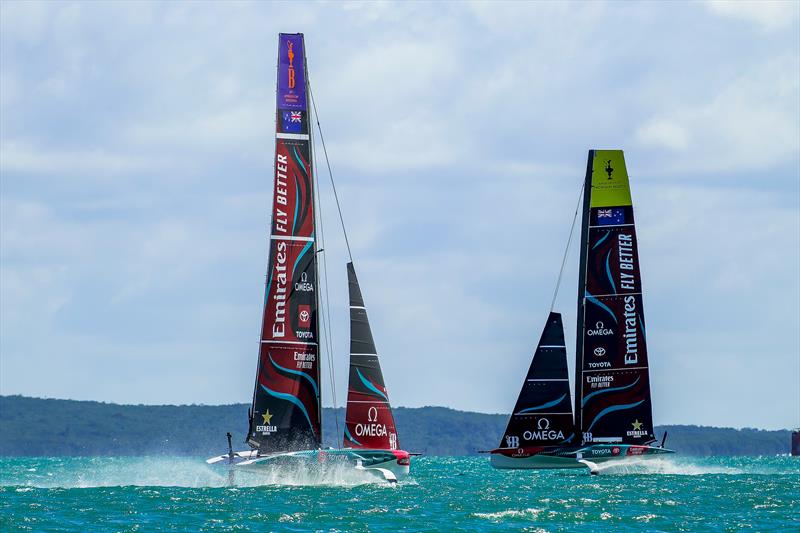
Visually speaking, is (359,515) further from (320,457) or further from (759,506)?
(759,506)

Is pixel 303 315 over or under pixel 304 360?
over

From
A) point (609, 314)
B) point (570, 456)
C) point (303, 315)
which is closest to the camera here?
point (303, 315)

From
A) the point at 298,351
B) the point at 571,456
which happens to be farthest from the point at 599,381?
the point at 298,351

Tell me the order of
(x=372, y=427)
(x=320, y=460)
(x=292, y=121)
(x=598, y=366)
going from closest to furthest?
1. (x=320, y=460)
2. (x=372, y=427)
3. (x=292, y=121)
4. (x=598, y=366)

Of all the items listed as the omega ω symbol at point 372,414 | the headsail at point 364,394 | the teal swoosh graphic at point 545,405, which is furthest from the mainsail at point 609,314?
the omega ω symbol at point 372,414

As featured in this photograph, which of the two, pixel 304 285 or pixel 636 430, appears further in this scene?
pixel 636 430

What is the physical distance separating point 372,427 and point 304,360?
3221 millimetres

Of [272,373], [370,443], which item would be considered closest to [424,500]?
[370,443]

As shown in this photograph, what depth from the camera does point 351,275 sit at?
5222 cm

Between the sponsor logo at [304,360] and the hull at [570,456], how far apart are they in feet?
42.5

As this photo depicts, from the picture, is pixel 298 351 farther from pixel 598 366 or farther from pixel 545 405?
pixel 598 366

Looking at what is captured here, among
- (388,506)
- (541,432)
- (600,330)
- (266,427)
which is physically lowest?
(388,506)

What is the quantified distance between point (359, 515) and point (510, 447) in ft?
71.4

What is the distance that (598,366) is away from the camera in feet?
211
